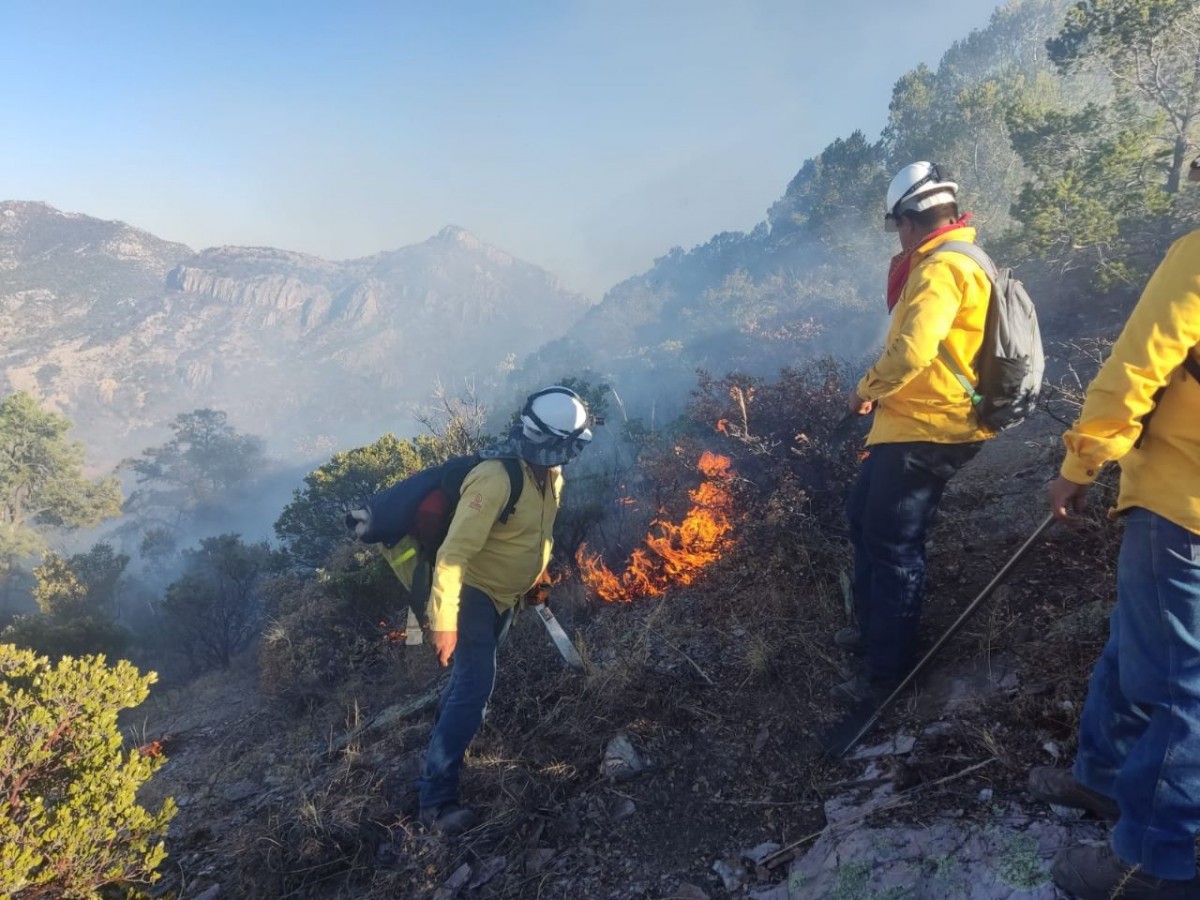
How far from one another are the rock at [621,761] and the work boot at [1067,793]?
5.76ft

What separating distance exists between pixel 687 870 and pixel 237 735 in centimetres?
613

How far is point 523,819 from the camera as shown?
3158 mm

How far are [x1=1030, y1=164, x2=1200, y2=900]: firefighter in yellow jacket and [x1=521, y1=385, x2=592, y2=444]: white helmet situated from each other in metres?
1.95

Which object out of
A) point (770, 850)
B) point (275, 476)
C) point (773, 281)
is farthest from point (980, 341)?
point (275, 476)

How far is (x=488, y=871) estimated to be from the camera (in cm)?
295

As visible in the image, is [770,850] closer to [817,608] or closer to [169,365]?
[817,608]

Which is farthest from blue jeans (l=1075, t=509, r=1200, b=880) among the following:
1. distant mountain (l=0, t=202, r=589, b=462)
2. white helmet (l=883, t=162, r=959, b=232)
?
distant mountain (l=0, t=202, r=589, b=462)

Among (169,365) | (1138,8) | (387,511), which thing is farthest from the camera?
(169,365)

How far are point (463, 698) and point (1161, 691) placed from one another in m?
2.75

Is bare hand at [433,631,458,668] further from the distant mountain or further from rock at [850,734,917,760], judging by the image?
the distant mountain

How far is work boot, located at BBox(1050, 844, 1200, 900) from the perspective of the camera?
5.26ft

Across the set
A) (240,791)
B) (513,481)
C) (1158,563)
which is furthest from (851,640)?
(240,791)

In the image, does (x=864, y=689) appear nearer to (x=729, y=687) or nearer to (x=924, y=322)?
(x=729, y=687)

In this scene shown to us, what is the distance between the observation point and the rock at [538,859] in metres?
2.89
